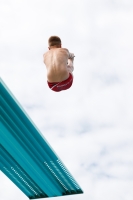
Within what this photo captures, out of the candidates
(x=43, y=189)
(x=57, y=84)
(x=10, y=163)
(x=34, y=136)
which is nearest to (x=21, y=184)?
(x=43, y=189)

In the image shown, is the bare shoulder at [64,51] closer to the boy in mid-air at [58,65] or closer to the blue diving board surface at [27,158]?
the boy in mid-air at [58,65]

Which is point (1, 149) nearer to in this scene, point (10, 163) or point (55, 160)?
point (10, 163)

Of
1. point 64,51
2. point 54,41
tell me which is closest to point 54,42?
point 54,41

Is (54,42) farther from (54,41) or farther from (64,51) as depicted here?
(64,51)

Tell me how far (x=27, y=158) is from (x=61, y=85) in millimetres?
3775

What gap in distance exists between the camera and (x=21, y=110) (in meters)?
8.68

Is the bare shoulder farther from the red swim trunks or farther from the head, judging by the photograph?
the red swim trunks

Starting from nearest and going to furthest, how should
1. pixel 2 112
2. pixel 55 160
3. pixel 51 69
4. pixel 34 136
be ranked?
pixel 51 69
pixel 2 112
pixel 34 136
pixel 55 160

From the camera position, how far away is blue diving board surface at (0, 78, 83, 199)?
8.60 metres

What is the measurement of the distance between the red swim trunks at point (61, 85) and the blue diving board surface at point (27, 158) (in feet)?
4.98

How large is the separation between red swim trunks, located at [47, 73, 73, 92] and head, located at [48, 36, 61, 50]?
0.71 m

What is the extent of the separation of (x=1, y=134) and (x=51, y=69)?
2.96 m

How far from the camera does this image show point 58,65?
21.6 ft

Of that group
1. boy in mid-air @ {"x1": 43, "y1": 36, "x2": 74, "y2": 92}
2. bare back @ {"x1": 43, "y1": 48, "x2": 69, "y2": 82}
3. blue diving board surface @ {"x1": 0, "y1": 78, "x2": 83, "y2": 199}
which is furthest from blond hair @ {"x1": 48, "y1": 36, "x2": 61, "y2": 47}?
blue diving board surface @ {"x1": 0, "y1": 78, "x2": 83, "y2": 199}
